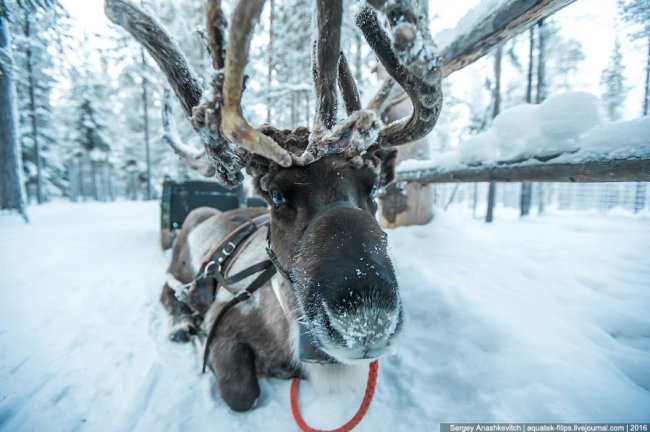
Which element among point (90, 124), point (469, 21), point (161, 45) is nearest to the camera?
point (161, 45)

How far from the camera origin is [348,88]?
1.90 meters

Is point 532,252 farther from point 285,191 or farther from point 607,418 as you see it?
point 285,191

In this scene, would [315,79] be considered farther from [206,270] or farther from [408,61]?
[206,270]

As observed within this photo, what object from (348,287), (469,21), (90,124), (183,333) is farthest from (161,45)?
(90,124)

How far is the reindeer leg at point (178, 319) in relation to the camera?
2.89 meters

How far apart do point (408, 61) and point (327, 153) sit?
1.88ft

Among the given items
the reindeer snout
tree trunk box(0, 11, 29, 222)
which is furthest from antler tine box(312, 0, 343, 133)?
tree trunk box(0, 11, 29, 222)

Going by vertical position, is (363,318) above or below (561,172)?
below

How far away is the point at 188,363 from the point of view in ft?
8.32

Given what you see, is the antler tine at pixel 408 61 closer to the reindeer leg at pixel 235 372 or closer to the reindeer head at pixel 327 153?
the reindeer head at pixel 327 153

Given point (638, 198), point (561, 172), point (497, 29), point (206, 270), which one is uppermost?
point (497, 29)

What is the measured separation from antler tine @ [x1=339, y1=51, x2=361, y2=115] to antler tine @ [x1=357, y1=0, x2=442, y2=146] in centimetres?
33

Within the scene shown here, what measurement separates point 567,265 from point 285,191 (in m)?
3.66

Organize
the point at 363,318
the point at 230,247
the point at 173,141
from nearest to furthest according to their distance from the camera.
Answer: the point at 363,318 < the point at 230,247 < the point at 173,141
